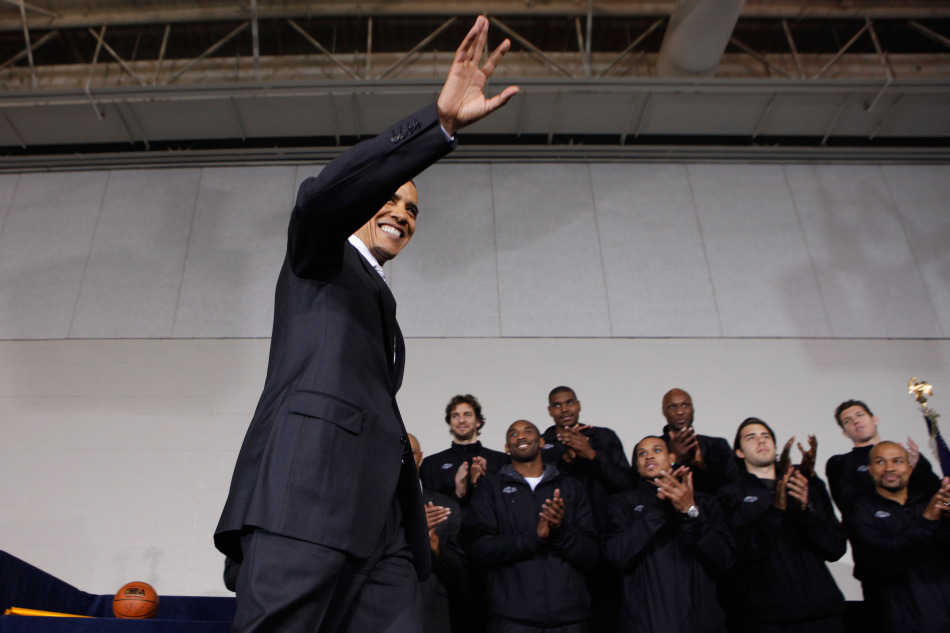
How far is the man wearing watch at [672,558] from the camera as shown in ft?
10.6

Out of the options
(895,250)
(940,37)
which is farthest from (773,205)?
(940,37)

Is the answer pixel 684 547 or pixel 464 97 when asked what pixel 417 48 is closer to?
pixel 684 547

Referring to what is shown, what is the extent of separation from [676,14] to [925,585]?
4561 mm

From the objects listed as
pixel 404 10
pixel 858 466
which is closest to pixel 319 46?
pixel 404 10

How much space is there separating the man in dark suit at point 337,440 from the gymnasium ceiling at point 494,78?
531 centimetres

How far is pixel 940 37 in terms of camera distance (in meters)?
6.63

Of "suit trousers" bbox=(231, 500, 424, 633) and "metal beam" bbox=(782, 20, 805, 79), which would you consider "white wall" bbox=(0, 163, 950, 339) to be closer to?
"metal beam" bbox=(782, 20, 805, 79)

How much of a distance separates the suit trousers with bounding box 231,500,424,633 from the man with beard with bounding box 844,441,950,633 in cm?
297

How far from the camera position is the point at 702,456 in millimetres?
4117

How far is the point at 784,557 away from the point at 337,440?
299 cm

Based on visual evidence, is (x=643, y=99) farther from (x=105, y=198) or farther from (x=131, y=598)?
(x=131, y=598)

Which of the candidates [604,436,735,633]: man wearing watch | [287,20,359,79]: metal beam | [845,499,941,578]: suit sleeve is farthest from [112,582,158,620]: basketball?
[287,20,359,79]: metal beam

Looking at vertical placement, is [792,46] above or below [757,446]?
above

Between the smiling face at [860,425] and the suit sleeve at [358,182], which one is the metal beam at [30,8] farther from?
the smiling face at [860,425]
